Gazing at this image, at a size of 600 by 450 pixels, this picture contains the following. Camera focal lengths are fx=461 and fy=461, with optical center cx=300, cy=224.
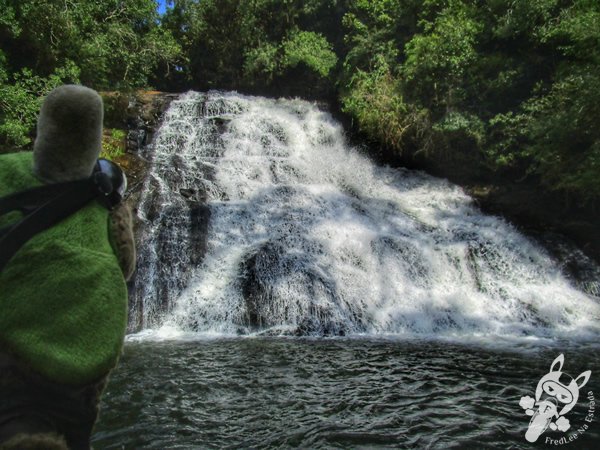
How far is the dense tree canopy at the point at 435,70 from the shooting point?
11594 millimetres

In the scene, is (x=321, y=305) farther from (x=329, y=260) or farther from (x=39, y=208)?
(x=39, y=208)

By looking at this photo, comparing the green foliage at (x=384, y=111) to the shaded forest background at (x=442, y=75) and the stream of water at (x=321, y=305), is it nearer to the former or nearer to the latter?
the shaded forest background at (x=442, y=75)

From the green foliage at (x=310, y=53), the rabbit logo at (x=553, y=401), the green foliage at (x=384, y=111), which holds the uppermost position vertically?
the green foliage at (x=310, y=53)

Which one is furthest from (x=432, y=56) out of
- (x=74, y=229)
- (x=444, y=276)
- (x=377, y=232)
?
(x=74, y=229)

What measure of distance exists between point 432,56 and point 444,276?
7.91 m

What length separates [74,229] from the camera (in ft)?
5.57

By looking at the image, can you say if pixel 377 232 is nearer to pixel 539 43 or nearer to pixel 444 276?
pixel 444 276

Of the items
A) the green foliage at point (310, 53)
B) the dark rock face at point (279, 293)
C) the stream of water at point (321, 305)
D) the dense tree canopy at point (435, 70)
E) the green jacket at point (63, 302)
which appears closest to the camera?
the green jacket at point (63, 302)

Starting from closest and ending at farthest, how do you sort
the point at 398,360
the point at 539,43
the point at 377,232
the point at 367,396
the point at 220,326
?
1. the point at 367,396
2. the point at 398,360
3. the point at 220,326
4. the point at 377,232
5. the point at 539,43

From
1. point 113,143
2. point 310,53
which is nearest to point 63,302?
point 113,143

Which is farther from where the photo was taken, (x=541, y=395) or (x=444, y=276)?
(x=444, y=276)

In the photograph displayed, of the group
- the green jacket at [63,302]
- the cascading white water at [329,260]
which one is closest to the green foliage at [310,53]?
the cascading white water at [329,260]

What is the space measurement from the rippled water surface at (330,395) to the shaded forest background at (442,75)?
6868mm

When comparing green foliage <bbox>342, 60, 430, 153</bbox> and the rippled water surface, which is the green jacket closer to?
the rippled water surface
